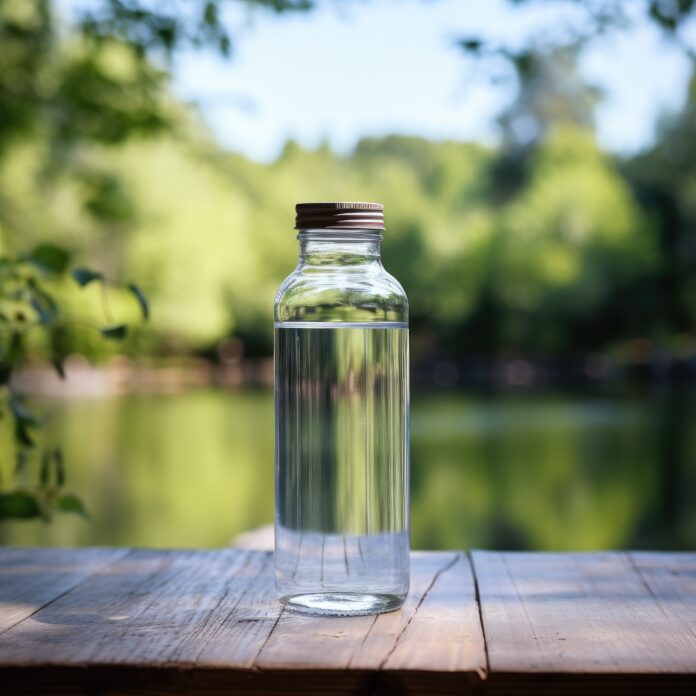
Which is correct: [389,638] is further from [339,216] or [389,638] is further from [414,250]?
[414,250]

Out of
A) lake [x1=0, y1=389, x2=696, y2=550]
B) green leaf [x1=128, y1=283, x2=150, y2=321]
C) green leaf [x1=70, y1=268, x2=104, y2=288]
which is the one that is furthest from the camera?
lake [x1=0, y1=389, x2=696, y2=550]

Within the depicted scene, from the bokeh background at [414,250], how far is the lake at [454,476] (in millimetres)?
59

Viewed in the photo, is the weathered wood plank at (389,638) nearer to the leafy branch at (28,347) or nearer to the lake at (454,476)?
the leafy branch at (28,347)

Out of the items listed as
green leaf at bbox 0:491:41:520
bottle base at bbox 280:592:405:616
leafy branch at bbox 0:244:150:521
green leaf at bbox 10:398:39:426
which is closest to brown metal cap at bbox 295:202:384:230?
bottle base at bbox 280:592:405:616

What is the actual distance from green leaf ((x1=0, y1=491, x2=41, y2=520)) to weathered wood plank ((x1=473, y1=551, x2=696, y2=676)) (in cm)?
83

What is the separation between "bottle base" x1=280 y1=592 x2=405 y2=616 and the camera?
1.24 metres

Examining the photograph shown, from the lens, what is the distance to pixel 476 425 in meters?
17.7

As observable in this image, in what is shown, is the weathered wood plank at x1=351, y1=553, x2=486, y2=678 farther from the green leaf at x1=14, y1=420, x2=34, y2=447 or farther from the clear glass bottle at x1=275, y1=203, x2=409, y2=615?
the green leaf at x1=14, y1=420, x2=34, y2=447

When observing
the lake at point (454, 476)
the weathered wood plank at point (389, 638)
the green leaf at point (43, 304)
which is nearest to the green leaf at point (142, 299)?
the green leaf at point (43, 304)

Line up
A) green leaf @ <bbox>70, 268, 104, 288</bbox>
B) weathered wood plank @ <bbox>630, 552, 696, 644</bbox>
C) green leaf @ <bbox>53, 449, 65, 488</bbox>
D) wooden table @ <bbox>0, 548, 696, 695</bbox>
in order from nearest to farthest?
wooden table @ <bbox>0, 548, 696, 695</bbox>
weathered wood plank @ <bbox>630, 552, 696, 644</bbox>
green leaf @ <bbox>70, 268, 104, 288</bbox>
green leaf @ <bbox>53, 449, 65, 488</bbox>

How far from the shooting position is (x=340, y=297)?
4.20 feet

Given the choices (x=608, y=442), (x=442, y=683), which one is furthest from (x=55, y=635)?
(x=608, y=442)

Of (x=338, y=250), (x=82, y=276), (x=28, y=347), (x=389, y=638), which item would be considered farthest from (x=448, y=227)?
(x=389, y=638)

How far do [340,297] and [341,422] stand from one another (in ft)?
0.51
